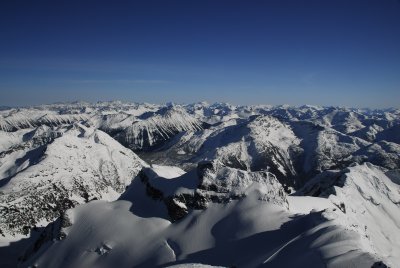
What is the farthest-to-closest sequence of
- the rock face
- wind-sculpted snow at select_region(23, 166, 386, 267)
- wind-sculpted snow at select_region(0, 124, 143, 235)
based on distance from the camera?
wind-sculpted snow at select_region(0, 124, 143, 235) → the rock face → wind-sculpted snow at select_region(23, 166, 386, 267)

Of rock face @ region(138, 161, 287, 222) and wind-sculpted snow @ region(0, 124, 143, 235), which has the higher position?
rock face @ region(138, 161, 287, 222)

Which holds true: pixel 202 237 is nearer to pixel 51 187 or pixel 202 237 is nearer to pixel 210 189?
pixel 210 189

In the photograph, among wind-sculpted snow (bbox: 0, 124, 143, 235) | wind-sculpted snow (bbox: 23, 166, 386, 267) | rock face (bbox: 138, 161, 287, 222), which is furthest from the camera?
wind-sculpted snow (bbox: 0, 124, 143, 235)

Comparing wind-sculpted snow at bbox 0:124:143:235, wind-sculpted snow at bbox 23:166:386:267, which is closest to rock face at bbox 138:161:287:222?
wind-sculpted snow at bbox 23:166:386:267

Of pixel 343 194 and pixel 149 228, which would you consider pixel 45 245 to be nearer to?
pixel 149 228

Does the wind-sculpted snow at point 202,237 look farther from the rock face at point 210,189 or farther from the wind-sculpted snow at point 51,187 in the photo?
the wind-sculpted snow at point 51,187

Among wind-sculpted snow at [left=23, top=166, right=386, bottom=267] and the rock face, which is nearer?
wind-sculpted snow at [left=23, top=166, right=386, bottom=267]

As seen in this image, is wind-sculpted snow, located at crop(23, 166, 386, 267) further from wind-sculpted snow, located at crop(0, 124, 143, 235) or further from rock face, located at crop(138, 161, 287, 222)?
wind-sculpted snow, located at crop(0, 124, 143, 235)

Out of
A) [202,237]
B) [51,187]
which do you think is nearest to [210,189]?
[202,237]

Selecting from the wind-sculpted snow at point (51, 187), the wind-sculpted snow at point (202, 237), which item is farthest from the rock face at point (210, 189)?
the wind-sculpted snow at point (51, 187)

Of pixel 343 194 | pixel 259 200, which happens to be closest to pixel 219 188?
pixel 259 200

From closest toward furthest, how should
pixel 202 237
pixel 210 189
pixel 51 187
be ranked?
1. pixel 202 237
2. pixel 210 189
3. pixel 51 187
